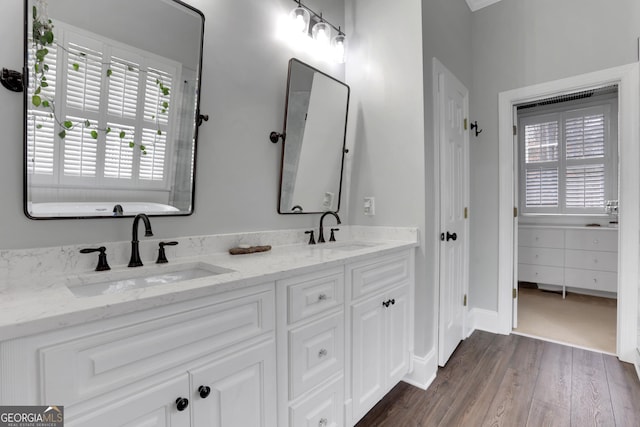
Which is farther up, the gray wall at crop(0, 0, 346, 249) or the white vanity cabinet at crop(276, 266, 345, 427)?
the gray wall at crop(0, 0, 346, 249)

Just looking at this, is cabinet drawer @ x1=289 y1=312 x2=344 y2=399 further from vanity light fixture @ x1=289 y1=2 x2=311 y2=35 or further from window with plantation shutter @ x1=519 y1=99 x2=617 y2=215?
window with plantation shutter @ x1=519 y1=99 x2=617 y2=215

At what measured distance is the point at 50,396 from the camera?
68cm

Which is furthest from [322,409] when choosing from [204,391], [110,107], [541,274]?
[541,274]

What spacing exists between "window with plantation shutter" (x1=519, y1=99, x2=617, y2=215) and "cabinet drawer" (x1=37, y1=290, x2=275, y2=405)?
4.63m

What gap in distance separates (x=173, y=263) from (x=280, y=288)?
1.68 feet

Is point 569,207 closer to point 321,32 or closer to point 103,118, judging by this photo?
point 321,32

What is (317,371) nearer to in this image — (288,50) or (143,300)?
(143,300)

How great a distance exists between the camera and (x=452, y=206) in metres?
2.37

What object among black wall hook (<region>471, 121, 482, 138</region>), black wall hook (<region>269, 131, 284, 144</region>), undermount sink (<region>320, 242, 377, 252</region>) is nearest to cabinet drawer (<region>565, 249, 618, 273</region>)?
black wall hook (<region>471, 121, 482, 138</region>)

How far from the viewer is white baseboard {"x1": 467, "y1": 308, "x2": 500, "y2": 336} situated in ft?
9.10

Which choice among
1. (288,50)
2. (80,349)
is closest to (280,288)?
(80,349)

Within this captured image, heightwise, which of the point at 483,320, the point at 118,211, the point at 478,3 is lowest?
the point at 483,320

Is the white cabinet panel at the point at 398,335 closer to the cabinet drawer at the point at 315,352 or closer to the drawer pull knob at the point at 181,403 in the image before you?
the cabinet drawer at the point at 315,352

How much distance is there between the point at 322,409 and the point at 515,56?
311 cm
